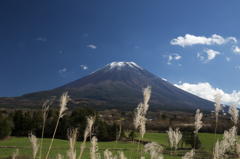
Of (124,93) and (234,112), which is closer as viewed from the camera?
(234,112)

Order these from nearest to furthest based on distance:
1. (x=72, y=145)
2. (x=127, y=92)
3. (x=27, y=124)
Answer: (x=72, y=145)
(x=27, y=124)
(x=127, y=92)

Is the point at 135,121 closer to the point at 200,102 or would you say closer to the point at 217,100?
the point at 217,100

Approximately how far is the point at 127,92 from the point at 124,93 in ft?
9.70

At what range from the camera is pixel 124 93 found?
136750mm

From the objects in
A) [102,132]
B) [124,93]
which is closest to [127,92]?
[124,93]

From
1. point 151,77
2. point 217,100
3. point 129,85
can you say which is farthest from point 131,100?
point 217,100

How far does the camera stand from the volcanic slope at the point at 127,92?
388 feet

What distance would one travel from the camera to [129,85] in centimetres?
16025

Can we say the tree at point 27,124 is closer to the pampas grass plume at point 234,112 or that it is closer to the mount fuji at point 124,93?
the pampas grass plume at point 234,112

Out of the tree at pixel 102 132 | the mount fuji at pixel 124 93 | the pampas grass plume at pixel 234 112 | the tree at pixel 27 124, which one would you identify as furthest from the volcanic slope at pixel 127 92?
the pampas grass plume at pixel 234 112

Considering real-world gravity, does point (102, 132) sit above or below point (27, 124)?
below

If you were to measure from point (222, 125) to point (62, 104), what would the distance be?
102ft

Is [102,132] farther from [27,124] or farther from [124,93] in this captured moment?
[124,93]

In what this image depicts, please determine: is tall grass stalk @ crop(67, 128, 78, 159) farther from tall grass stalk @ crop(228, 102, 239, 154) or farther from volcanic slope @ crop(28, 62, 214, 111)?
volcanic slope @ crop(28, 62, 214, 111)
